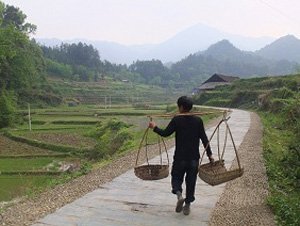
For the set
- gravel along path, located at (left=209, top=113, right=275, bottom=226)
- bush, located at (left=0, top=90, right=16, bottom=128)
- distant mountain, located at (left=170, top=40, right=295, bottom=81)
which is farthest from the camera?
distant mountain, located at (left=170, top=40, right=295, bottom=81)

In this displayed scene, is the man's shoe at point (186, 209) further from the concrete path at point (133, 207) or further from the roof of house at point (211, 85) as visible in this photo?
the roof of house at point (211, 85)

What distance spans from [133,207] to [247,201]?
1.85 meters

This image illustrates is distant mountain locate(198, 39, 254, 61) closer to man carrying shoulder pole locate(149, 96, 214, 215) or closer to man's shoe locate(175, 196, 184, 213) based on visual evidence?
man carrying shoulder pole locate(149, 96, 214, 215)

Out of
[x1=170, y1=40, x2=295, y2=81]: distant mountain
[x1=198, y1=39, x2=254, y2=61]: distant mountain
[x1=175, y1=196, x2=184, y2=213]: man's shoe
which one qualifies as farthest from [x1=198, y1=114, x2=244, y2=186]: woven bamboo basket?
[x1=198, y1=39, x2=254, y2=61]: distant mountain

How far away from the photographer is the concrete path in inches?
191

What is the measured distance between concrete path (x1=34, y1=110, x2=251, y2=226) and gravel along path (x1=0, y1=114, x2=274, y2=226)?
183 millimetres

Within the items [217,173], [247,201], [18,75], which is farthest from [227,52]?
[217,173]

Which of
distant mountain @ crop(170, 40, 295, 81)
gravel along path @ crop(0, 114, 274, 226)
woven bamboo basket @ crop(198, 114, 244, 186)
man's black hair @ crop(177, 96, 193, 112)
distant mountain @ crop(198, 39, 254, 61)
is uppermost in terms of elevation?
distant mountain @ crop(198, 39, 254, 61)

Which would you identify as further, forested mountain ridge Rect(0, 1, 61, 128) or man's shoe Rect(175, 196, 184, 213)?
forested mountain ridge Rect(0, 1, 61, 128)

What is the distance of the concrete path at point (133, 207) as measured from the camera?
191 inches

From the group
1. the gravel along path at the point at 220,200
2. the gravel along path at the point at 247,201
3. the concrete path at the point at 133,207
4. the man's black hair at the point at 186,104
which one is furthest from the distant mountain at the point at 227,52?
the man's black hair at the point at 186,104

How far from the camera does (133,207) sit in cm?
545

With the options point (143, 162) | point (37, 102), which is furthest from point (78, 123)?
point (143, 162)

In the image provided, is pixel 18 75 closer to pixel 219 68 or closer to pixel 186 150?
pixel 186 150
